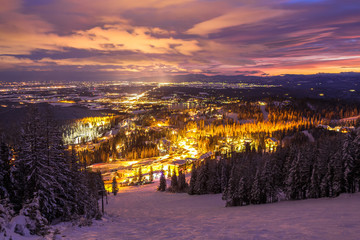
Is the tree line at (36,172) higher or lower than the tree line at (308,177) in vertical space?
higher

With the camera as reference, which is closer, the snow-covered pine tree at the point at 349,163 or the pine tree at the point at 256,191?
the snow-covered pine tree at the point at 349,163

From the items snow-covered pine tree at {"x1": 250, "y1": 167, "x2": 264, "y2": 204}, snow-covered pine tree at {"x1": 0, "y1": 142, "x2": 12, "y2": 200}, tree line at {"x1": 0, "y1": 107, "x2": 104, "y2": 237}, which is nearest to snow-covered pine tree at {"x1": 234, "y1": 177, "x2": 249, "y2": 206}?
snow-covered pine tree at {"x1": 250, "y1": 167, "x2": 264, "y2": 204}

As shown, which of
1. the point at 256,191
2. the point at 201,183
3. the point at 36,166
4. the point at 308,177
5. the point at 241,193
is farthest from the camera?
the point at 201,183

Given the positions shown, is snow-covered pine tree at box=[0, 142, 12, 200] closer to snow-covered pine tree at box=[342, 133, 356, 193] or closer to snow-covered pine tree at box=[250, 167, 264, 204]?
snow-covered pine tree at box=[250, 167, 264, 204]

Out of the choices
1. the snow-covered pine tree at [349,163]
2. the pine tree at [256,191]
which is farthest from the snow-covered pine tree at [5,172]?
the snow-covered pine tree at [349,163]

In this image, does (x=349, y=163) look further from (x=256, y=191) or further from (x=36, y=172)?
(x=36, y=172)

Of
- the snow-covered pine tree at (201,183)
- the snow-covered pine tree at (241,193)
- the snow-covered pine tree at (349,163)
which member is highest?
the snow-covered pine tree at (349,163)

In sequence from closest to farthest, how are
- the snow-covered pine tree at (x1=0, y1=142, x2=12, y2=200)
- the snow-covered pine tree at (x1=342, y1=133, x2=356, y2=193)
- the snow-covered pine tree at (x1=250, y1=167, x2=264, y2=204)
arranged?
1. the snow-covered pine tree at (x1=0, y1=142, x2=12, y2=200)
2. the snow-covered pine tree at (x1=342, y1=133, x2=356, y2=193)
3. the snow-covered pine tree at (x1=250, y1=167, x2=264, y2=204)

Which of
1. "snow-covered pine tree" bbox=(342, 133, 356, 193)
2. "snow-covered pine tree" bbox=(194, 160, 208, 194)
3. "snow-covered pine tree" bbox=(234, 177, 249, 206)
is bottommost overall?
"snow-covered pine tree" bbox=(194, 160, 208, 194)

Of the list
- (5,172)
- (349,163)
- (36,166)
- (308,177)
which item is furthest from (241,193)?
(5,172)

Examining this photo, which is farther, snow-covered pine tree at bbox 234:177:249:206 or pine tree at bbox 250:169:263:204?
snow-covered pine tree at bbox 234:177:249:206

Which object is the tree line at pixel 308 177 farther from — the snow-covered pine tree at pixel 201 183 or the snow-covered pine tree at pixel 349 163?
the snow-covered pine tree at pixel 201 183
